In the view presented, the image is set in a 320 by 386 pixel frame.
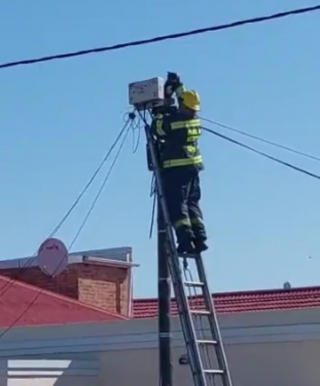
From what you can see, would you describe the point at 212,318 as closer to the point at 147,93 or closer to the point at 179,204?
the point at 179,204

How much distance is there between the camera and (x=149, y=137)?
1156 cm

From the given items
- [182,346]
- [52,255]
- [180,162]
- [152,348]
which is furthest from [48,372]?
[180,162]

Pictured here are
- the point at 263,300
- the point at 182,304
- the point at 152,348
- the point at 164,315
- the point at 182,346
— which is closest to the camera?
Result: the point at 182,304

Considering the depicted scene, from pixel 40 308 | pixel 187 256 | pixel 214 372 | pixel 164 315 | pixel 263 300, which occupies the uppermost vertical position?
pixel 40 308

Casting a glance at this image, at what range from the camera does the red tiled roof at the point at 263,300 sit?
16906mm

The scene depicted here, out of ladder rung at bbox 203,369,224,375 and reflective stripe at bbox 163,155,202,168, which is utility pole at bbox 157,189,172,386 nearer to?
ladder rung at bbox 203,369,224,375

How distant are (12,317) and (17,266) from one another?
418cm

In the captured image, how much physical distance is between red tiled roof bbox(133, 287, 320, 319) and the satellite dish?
1772mm

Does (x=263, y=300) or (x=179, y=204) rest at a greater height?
(x=263, y=300)

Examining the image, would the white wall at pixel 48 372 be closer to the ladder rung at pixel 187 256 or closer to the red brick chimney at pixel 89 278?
the ladder rung at pixel 187 256

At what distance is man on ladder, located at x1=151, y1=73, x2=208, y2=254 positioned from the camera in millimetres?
11328

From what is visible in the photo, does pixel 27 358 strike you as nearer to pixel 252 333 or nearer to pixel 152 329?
pixel 152 329

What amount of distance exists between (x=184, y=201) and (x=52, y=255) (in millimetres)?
7564

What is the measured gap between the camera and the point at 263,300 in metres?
18.0
